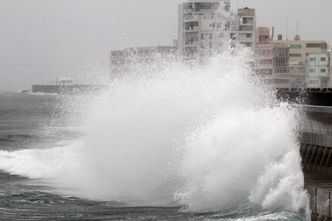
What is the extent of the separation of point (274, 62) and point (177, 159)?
3660 inches

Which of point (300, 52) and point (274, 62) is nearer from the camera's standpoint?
point (274, 62)

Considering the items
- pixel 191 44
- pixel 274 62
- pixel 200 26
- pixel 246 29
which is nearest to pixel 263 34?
pixel 274 62

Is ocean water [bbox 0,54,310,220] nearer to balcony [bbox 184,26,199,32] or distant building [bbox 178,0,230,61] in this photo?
distant building [bbox 178,0,230,61]

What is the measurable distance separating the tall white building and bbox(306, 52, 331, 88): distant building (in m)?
9.38

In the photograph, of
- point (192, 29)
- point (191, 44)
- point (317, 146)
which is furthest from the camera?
point (192, 29)

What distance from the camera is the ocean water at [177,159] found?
1698 cm

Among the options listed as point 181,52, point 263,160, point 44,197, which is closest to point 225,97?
point 263,160

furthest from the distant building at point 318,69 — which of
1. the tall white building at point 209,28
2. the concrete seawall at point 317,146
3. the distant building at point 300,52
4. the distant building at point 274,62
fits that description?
the concrete seawall at point 317,146

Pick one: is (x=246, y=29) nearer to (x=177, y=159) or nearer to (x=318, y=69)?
(x=318, y=69)

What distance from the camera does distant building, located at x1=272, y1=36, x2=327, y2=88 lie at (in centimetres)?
11569

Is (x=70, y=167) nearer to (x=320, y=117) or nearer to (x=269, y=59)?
(x=320, y=117)

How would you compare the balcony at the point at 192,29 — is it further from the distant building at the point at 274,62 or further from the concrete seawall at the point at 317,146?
the concrete seawall at the point at 317,146

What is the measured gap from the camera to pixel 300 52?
12131cm

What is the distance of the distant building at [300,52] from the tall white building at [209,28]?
Answer: 33.7ft
